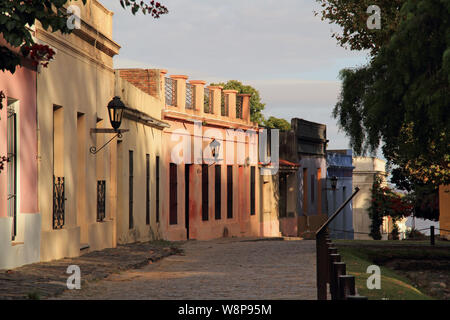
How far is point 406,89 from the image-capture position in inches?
→ 649

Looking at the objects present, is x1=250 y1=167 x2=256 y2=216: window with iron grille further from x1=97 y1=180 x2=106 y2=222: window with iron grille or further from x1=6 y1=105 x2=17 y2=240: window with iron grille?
x1=6 y1=105 x2=17 y2=240: window with iron grille

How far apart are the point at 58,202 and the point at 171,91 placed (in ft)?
40.9

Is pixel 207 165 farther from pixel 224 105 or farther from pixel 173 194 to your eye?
pixel 224 105

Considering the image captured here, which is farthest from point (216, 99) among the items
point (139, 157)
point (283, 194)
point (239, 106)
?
point (283, 194)

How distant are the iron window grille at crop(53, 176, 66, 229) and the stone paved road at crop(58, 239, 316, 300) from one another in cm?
193

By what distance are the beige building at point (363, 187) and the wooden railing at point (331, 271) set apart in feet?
140

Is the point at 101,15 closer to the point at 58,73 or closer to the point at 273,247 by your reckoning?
the point at 58,73

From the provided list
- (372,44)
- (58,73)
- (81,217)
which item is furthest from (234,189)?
(58,73)

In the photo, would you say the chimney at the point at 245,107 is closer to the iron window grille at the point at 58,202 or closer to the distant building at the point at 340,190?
the distant building at the point at 340,190

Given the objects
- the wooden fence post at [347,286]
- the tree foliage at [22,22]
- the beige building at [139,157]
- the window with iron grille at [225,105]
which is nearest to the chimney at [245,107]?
the window with iron grille at [225,105]

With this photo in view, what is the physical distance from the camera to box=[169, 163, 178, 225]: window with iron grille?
1100 inches

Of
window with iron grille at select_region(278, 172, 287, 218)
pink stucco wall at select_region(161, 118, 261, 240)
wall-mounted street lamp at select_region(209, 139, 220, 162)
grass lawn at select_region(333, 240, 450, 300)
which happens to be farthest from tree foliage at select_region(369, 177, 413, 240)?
grass lawn at select_region(333, 240, 450, 300)

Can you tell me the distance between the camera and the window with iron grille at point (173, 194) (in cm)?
2793

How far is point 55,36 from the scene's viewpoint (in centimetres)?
1612
